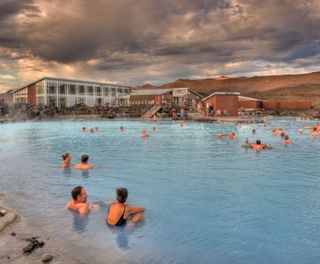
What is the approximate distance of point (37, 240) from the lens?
17.3 feet

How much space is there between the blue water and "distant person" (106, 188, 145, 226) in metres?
0.18

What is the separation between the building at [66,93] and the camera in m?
53.8

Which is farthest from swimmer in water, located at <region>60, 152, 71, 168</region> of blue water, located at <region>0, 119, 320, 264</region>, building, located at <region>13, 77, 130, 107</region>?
building, located at <region>13, 77, 130, 107</region>

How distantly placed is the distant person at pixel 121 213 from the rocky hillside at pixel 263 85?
78028 millimetres

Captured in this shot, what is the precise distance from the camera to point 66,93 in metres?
56.6

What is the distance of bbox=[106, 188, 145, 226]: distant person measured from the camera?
623cm

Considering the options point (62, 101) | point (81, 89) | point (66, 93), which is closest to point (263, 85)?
point (81, 89)

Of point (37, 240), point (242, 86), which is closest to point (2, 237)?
point (37, 240)

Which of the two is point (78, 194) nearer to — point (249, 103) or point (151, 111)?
point (151, 111)

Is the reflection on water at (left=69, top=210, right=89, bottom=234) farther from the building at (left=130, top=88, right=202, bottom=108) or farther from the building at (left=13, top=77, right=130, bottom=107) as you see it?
the building at (left=13, top=77, right=130, bottom=107)

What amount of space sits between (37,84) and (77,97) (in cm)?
748

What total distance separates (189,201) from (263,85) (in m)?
119

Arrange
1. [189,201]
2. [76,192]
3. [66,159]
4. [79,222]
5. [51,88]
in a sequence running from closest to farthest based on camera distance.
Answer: [79,222] → [76,192] → [189,201] → [66,159] → [51,88]

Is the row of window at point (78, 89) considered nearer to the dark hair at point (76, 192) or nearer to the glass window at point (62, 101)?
the glass window at point (62, 101)
